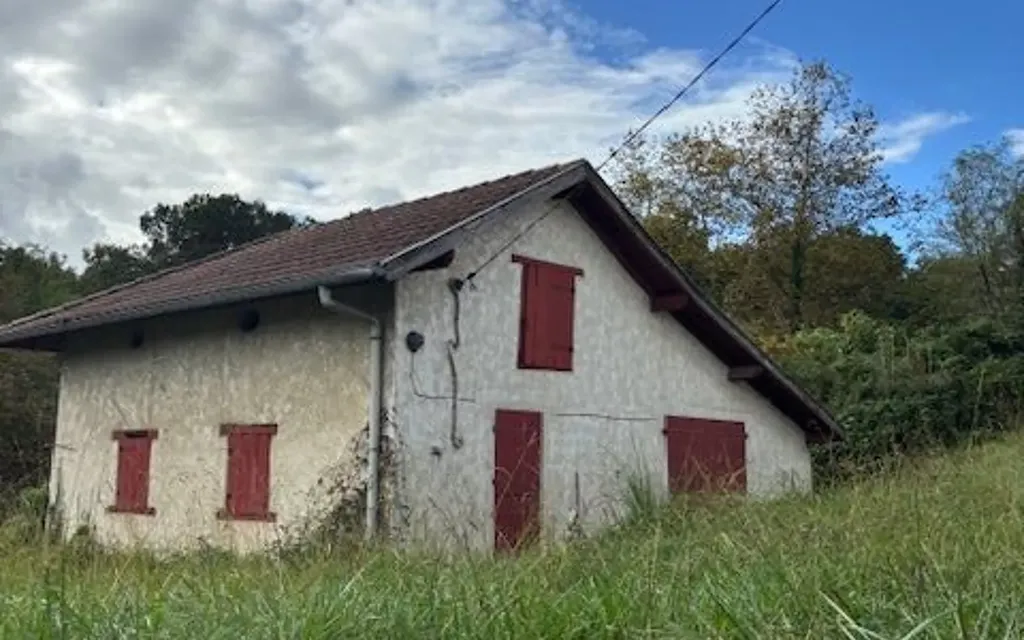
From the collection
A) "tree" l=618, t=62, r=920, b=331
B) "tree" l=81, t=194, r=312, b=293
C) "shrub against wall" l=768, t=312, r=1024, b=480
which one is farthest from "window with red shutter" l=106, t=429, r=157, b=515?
"tree" l=81, t=194, r=312, b=293

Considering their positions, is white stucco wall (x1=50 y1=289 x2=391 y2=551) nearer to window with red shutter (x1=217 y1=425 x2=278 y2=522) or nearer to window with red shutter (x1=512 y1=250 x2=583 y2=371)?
window with red shutter (x1=217 y1=425 x2=278 y2=522)

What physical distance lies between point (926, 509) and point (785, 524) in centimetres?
81

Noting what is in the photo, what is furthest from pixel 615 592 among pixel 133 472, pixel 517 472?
pixel 133 472

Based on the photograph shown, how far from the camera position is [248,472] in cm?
1202

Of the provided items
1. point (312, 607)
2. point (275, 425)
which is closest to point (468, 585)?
point (312, 607)

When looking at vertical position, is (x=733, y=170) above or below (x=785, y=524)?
above

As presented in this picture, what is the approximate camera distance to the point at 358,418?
436 inches

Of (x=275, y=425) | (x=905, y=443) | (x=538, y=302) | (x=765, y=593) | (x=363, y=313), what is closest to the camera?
(x=765, y=593)

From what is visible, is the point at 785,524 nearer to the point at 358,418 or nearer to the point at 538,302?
the point at 358,418

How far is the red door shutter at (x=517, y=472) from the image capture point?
39.3 ft

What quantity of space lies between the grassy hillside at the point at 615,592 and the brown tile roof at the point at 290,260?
17.9ft

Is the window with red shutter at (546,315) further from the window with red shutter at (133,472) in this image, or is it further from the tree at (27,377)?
the tree at (27,377)

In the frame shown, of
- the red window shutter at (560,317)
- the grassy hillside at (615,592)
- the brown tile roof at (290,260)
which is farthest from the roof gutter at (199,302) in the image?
the grassy hillside at (615,592)

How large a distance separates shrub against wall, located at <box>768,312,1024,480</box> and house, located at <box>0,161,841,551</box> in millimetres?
2982
